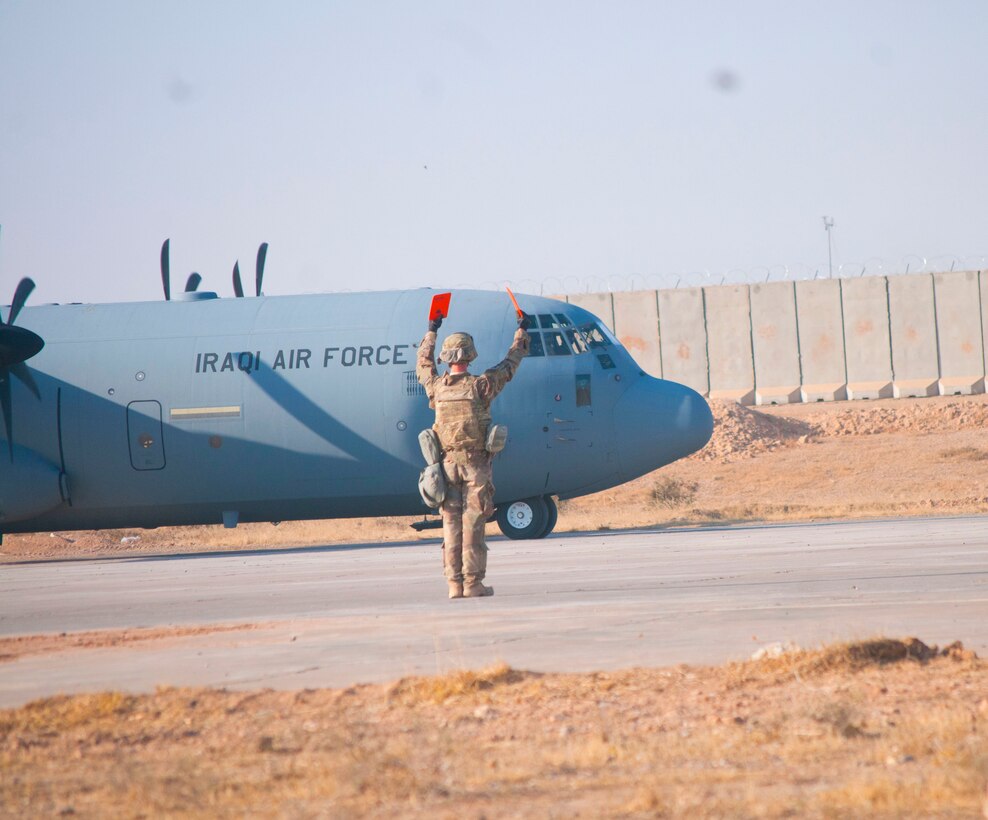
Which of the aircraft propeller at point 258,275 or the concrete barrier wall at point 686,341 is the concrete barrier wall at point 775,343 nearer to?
the concrete barrier wall at point 686,341

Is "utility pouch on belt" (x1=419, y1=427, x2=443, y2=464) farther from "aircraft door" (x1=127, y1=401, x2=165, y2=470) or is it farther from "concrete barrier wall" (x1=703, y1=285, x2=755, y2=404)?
"concrete barrier wall" (x1=703, y1=285, x2=755, y2=404)

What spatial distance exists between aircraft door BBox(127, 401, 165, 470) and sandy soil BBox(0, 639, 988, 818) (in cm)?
1732

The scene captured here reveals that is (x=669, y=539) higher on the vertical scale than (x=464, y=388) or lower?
lower

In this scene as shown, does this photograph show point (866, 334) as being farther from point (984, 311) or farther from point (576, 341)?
point (576, 341)

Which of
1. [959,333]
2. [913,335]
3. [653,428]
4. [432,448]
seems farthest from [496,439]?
[959,333]

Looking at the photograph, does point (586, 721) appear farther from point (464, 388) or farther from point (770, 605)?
point (464, 388)

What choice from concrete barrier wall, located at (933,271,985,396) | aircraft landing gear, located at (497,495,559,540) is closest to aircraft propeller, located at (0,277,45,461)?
aircraft landing gear, located at (497,495,559,540)

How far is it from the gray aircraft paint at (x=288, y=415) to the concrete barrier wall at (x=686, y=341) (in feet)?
140

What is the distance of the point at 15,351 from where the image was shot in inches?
934

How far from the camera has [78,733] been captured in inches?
281

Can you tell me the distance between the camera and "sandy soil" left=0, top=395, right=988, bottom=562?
112 feet

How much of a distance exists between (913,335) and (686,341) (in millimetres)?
10742

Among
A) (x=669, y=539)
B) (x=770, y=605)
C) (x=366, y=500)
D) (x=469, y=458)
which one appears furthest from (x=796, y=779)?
(x=366, y=500)

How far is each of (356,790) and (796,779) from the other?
5.83 ft
